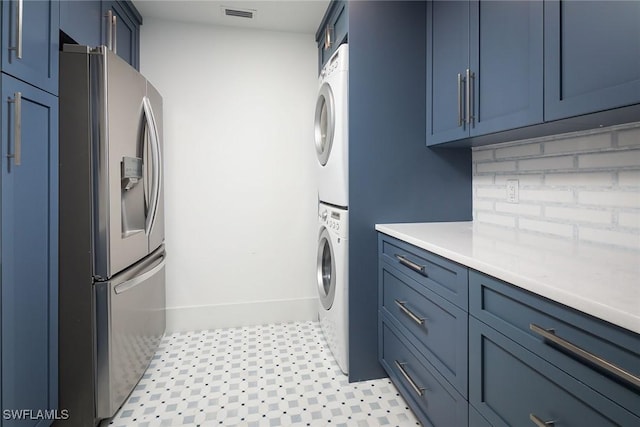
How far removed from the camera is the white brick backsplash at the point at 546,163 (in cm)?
145

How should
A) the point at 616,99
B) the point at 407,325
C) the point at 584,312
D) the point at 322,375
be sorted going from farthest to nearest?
the point at 322,375, the point at 407,325, the point at 616,99, the point at 584,312

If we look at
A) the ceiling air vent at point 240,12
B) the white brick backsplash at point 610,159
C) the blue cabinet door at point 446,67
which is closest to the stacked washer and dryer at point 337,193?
the blue cabinet door at point 446,67

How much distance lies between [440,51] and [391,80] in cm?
29

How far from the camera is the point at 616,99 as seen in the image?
948 millimetres

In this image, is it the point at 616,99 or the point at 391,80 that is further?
the point at 391,80

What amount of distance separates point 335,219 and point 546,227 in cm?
108

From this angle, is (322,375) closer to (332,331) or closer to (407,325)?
(332,331)

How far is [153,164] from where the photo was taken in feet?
6.54

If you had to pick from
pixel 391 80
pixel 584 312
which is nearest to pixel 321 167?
pixel 391 80

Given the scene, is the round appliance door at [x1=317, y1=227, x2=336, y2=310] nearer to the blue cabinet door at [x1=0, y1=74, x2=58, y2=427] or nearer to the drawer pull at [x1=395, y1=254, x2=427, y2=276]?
the drawer pull at [x1=395, y1=254, x2=427, y2=276]

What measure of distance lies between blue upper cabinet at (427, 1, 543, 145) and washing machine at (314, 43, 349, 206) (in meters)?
0.50

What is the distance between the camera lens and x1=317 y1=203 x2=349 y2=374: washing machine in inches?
76.4

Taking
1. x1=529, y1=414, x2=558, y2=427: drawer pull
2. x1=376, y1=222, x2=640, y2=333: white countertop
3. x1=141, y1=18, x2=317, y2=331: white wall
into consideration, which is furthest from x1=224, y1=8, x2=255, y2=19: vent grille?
x1=529, y1=414, x2=558, y2=427: drawer pull

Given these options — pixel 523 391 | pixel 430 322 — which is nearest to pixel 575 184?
pixel 430 322
